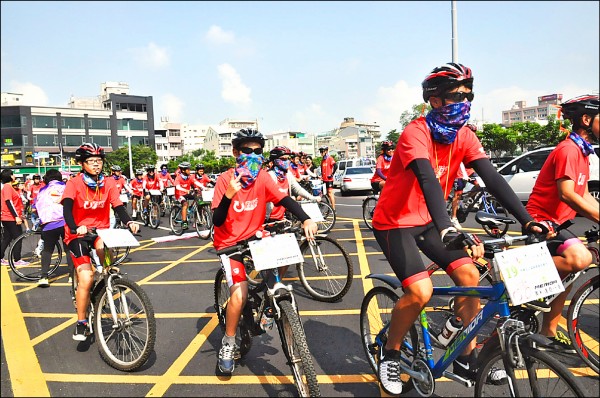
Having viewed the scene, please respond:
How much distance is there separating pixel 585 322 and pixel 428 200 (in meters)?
1.82

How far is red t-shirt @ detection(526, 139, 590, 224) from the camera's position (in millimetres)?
3213

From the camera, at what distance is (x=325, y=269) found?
5.61 m

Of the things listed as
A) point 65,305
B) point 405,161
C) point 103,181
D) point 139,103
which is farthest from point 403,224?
point 139,103

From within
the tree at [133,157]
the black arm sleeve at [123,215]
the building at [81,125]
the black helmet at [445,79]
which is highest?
the building at [81,125]

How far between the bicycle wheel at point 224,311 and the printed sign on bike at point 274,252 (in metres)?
0.66

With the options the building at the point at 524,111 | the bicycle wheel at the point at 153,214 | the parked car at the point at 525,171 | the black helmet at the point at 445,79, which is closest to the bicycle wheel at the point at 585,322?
the black helmet at the point at 445,79

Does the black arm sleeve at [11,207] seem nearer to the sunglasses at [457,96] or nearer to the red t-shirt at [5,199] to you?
the red t-shirt at [5,199]

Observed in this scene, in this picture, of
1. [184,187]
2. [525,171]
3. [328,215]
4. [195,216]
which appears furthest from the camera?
[184,187]

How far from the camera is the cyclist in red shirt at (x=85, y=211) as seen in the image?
4066mm

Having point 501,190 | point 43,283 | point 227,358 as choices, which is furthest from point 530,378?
point 43,283

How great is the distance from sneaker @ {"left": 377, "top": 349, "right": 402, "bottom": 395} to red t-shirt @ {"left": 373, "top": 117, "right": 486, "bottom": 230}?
0.84m

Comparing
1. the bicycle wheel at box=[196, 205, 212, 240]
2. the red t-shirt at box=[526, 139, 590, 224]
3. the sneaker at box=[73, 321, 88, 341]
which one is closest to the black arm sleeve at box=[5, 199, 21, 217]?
the bicycle wheel at box=[196, 205, 212, 240]

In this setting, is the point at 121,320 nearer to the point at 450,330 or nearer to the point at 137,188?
the point at 450,330

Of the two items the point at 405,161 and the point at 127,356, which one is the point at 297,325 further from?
the point at 127,356
